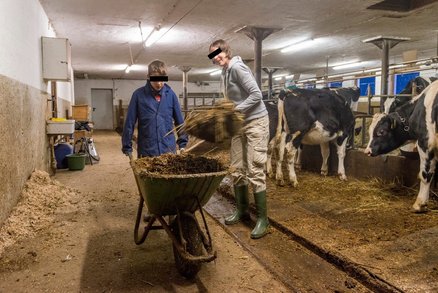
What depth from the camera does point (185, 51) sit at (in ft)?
35.1

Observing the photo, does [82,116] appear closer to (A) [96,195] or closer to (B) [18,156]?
(A) [96,195]

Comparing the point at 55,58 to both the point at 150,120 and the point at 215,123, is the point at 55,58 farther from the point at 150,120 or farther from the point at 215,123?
the point at 215,123

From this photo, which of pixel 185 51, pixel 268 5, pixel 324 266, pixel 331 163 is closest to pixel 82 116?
pixel 185 51

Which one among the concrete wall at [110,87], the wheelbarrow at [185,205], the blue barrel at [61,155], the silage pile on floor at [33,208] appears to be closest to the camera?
the wheelbarrow at [185,205]

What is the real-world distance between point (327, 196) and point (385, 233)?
1.40 m

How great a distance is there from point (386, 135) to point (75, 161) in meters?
5.27

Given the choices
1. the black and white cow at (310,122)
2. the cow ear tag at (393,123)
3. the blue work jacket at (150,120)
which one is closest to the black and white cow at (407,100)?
the cow ear tag at (393,123)

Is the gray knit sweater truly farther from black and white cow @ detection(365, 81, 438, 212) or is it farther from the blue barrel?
the blue barrel

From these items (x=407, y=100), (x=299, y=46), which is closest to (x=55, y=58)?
(x=407, y=100)

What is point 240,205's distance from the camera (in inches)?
149

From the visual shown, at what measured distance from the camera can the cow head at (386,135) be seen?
469 cm

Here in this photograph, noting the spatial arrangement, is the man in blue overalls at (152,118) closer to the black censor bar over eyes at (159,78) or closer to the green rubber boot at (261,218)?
the black censor bar over eyes at (159,78)

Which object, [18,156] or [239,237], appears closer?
[239,237]

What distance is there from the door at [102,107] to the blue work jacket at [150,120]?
18321 millimetres
